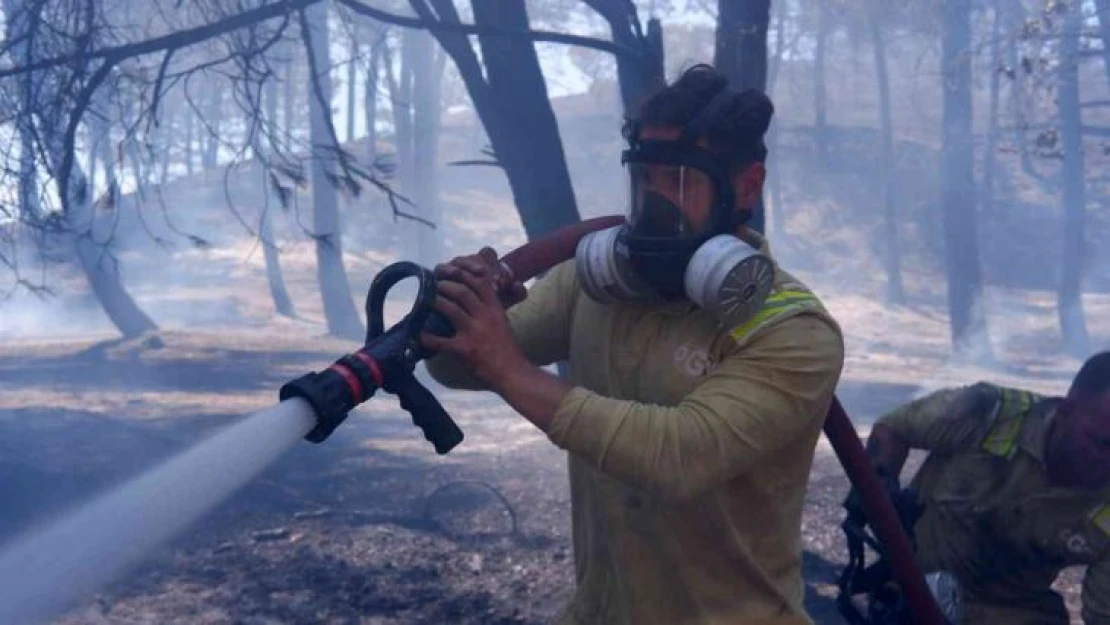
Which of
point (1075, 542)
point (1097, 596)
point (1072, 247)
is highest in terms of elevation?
point (1075, 542)

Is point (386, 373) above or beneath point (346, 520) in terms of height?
above

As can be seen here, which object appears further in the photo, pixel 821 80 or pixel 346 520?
pixel 821 80

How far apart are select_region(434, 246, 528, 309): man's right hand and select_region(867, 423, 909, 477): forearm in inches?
71.4

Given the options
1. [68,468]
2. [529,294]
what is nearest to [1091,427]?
[529,294]

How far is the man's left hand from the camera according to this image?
212 centimetres

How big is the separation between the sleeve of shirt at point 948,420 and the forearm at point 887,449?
2cm

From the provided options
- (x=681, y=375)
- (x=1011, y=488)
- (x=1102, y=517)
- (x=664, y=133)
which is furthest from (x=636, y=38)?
(x=681, y=375)

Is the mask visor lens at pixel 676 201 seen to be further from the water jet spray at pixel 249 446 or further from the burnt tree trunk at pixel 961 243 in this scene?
the burnt tree trunk at pixel 961 243

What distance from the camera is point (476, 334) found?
6.96ft

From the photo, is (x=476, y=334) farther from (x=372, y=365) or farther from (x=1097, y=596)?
(x=1097, y=596)

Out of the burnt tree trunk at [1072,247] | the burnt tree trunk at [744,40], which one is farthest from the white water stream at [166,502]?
the burnt tree trunk at [1072,247]

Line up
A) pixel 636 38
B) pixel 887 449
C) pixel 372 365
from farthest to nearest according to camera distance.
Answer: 1. pixel 636 38
2. pixel 887 449
3. pixel 372 365

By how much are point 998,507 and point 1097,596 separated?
400 millimetres

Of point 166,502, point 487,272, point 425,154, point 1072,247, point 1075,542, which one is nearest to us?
point 166,502
